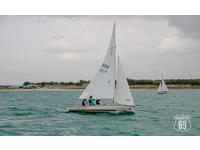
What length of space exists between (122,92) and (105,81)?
1.53 m

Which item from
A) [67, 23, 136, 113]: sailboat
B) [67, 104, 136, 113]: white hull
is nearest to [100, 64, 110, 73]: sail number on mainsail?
[67, 23, 136, 113]: sailboat

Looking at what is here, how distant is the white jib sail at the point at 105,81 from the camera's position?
17359 mm

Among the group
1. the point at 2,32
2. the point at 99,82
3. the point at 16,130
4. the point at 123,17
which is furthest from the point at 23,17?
the point at 99,82

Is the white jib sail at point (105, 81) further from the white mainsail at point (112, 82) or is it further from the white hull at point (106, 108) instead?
the white hull at point (106, 108)

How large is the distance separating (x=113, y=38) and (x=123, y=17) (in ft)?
11.4

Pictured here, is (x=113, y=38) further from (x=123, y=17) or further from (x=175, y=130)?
(x=175, y=130)

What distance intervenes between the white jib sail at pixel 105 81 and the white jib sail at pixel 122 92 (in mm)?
452

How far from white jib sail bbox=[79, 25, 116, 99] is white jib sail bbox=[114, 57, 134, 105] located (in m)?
0.45

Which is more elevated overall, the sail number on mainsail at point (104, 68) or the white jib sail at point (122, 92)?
the sail number on mainsail at point (104, 68)

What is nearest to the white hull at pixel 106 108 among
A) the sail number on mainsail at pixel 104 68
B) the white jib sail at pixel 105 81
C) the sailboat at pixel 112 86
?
the sailboat at pixel 112 86

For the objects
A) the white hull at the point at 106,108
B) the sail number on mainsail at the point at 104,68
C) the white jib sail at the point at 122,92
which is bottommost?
the white hull at the point at 106,108

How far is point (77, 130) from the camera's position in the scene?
43.9 ft

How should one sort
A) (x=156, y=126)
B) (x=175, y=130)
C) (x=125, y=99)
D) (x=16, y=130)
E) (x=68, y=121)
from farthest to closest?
(x=125, y=99) → (x=68, y=121) → (x=156, y=126) → (x=16, y=130) → (x=175, y=130)

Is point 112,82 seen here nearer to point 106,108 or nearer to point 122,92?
point 122,92
